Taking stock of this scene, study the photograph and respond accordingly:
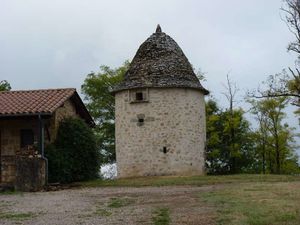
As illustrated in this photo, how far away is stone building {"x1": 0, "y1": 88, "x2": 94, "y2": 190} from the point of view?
21.6 meters

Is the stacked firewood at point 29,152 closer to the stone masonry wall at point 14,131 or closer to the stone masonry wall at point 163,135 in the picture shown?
the stone masonry wall at point 14,131

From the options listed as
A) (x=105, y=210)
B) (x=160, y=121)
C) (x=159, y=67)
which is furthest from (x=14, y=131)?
(x=105, y=210)

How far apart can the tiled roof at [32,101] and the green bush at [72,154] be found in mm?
1484

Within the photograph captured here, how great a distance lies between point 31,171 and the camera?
21641 millimetres

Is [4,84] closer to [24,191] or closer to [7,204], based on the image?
[24,191]

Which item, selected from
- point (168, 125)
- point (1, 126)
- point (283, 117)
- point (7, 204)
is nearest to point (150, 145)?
point (168, 125)

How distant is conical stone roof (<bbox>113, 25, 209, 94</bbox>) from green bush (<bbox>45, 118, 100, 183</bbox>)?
435 centimetres

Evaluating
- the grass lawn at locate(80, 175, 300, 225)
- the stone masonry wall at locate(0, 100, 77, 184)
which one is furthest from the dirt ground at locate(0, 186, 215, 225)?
the stone masonry wall at locate(0, 100, 77, 184)

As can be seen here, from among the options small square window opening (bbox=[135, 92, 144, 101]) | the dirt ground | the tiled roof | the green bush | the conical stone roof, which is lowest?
the dirt ground

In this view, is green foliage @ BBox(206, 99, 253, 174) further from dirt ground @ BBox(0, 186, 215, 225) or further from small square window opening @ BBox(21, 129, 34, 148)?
dirt ground @ BBox(0, 186, 215, 225)

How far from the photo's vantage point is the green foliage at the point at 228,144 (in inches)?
1619

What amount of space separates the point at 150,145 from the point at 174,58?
5.23 metres

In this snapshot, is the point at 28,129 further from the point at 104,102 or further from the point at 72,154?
the point at 104,102

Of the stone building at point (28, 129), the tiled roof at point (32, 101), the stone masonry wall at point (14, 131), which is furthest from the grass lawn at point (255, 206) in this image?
the stone masonry wall at point (14, 131)
